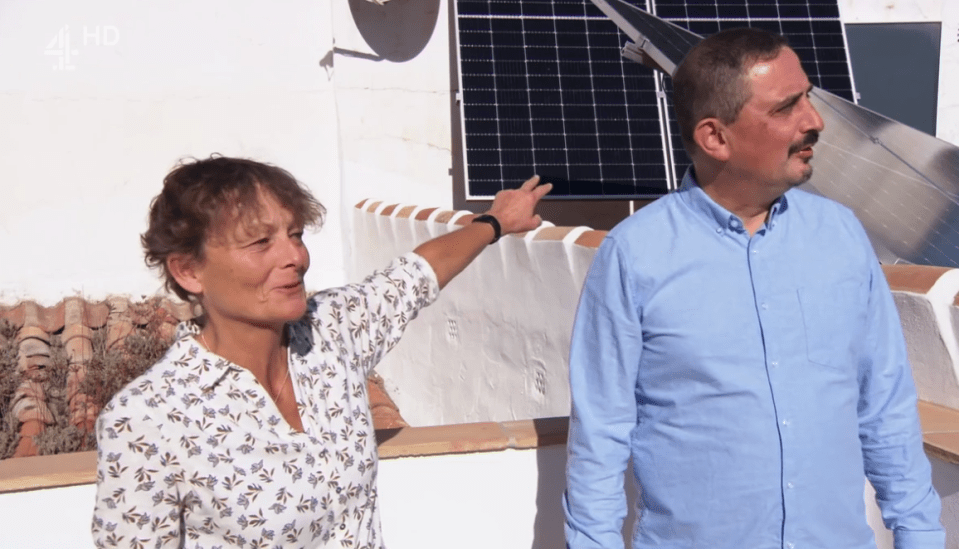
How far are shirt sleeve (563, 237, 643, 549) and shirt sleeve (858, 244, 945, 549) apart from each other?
18.8 inches

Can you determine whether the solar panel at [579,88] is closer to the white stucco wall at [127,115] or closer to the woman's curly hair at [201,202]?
the white stucco wall at [127,115]

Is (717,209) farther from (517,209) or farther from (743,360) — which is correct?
(517,209)

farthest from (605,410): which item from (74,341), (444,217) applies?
(74,341)

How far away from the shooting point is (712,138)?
194cm

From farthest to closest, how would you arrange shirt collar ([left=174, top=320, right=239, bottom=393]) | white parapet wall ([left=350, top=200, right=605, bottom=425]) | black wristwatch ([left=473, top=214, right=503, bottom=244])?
white parapet wall ([left=350, top=200, right=605, bottom=425]) < black wristwatch ([left=473, top=214, right=503, bottom=244]) < shirt collar ([left=174, top=320, right=239, bottom=393])

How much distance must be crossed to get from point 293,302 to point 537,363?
3.01 meters

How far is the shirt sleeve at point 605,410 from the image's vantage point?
6.17 ft

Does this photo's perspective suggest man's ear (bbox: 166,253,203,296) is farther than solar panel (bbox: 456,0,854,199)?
No

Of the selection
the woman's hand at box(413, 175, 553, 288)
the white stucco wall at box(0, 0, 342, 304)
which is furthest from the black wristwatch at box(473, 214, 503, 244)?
the white stucco wall at box(0, 0, 342, 304)

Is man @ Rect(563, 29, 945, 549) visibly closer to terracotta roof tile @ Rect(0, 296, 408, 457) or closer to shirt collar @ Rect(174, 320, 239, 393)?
shirt collar @ Rect(174, 320, 239, 393)

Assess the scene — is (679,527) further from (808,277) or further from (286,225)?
(286,225)

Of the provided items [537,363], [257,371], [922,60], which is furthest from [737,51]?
[922,60]

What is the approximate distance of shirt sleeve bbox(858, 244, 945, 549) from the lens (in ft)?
6.26

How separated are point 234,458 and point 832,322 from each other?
3.73 ft
